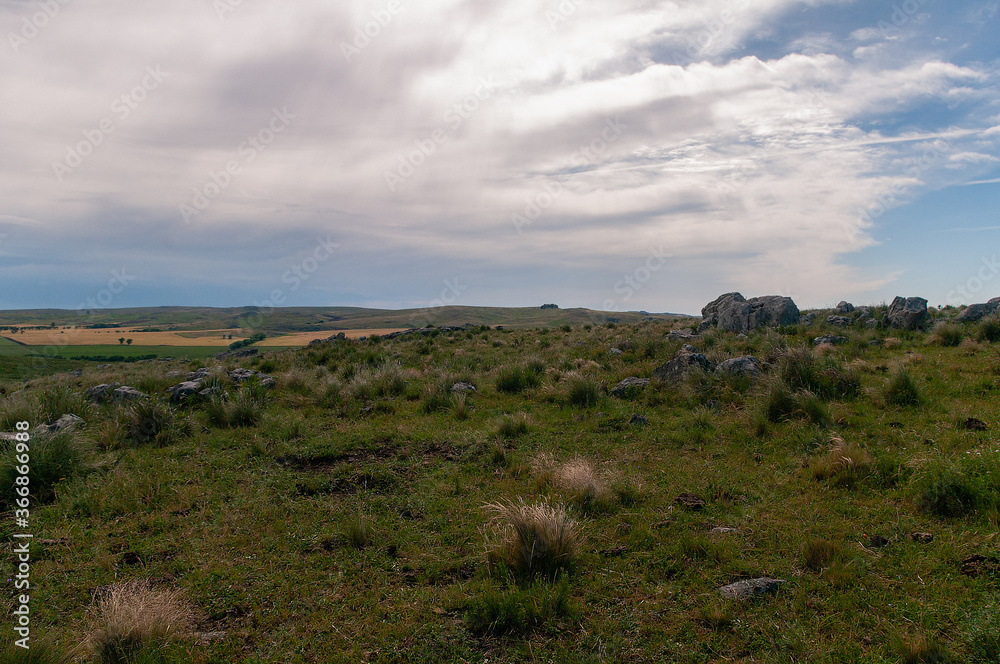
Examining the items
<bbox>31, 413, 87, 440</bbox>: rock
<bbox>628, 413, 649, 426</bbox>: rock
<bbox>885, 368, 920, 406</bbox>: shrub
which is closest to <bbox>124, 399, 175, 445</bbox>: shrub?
<bbox>31, 413, 87, 440</bbox>: rock

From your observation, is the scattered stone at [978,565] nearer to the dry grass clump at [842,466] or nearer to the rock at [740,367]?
the dry grass clump at [842,466]

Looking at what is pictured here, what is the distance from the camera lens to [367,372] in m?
15.4

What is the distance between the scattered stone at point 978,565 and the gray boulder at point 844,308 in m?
25.8

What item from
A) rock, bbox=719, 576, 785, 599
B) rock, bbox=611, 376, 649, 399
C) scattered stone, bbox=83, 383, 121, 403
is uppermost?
rock, bbox=611, 376, 649, 399

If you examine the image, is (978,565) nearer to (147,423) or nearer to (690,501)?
(690,501)

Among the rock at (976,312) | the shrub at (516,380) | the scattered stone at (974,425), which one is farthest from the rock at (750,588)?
the rock at (976,312)

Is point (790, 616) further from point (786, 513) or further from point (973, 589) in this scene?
point (786, 513)

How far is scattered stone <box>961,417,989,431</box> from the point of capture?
7.77 meters

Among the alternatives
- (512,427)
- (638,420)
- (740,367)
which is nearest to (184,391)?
(512,427)

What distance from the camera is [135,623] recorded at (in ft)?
12.8

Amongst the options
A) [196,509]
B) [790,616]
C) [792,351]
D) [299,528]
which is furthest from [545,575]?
[792,351]

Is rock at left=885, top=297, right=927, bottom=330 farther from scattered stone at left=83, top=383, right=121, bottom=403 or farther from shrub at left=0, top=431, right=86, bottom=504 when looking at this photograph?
scattered stone at left=83, top=383, right=121, bottom=403

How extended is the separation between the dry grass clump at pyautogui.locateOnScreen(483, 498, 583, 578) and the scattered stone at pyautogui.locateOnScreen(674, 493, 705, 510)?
1.87m

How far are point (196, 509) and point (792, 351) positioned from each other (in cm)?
→ 1333
